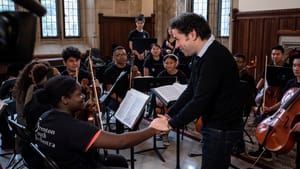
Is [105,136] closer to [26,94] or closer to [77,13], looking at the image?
[26,94]

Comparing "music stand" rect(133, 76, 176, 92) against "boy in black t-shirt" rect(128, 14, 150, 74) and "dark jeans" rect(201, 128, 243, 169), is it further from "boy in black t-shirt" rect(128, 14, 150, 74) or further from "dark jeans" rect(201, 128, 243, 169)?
"boy in black t-shirt" rect(128, 14, 150, 74)

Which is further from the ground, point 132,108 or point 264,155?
point 132,108

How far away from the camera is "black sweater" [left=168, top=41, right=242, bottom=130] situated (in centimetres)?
183

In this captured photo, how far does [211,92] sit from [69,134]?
0.81 meters

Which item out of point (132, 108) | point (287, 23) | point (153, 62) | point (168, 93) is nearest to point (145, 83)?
Answer: point (168, 93)

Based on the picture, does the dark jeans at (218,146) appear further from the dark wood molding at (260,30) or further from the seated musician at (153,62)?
the dark wood molding at (260,30)

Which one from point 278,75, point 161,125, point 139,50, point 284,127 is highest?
point 139,50

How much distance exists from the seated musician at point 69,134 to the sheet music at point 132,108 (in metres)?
0.50

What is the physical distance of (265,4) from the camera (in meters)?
6.23

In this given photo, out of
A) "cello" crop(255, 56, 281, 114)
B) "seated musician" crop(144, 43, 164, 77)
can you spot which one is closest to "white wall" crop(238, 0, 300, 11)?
"seated musician" crop(144, 43, 164, 77)

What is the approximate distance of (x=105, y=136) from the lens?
1797 millimetres

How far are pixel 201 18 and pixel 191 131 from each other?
2.86 metres

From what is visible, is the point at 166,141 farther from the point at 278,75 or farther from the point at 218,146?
the point at 218,146

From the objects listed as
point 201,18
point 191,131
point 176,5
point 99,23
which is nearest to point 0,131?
point 191,131
